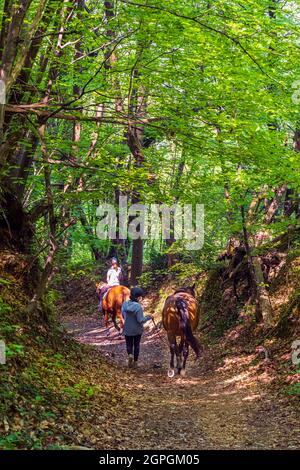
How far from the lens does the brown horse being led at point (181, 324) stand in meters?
12.8

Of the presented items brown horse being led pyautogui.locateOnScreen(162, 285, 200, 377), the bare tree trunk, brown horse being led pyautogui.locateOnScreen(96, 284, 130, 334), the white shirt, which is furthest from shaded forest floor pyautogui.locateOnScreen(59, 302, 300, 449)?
the white shirt

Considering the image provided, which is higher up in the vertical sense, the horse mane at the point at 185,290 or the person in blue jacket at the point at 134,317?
the horse mane at the point at 185,290

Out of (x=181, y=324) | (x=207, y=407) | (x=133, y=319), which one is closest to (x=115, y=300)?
(x=133, y=319)

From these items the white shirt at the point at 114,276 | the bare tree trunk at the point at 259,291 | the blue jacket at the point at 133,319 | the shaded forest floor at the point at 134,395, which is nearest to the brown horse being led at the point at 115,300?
the white shirt at the point at 114,276

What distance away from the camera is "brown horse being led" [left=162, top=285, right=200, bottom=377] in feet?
42.0

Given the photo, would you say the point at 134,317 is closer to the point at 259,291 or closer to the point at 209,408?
the point at 259,291

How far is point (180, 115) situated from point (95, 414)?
17.4ft

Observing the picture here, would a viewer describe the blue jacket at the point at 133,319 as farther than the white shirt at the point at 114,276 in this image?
No

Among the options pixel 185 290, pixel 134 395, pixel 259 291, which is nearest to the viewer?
pixel 134 395

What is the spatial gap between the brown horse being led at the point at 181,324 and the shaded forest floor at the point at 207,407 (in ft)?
1.97

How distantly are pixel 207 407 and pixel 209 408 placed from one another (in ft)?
0.32

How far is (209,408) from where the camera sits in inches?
386

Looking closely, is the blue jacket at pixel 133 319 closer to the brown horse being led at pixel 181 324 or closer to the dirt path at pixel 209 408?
the brown horse being led at pixel 181 324
